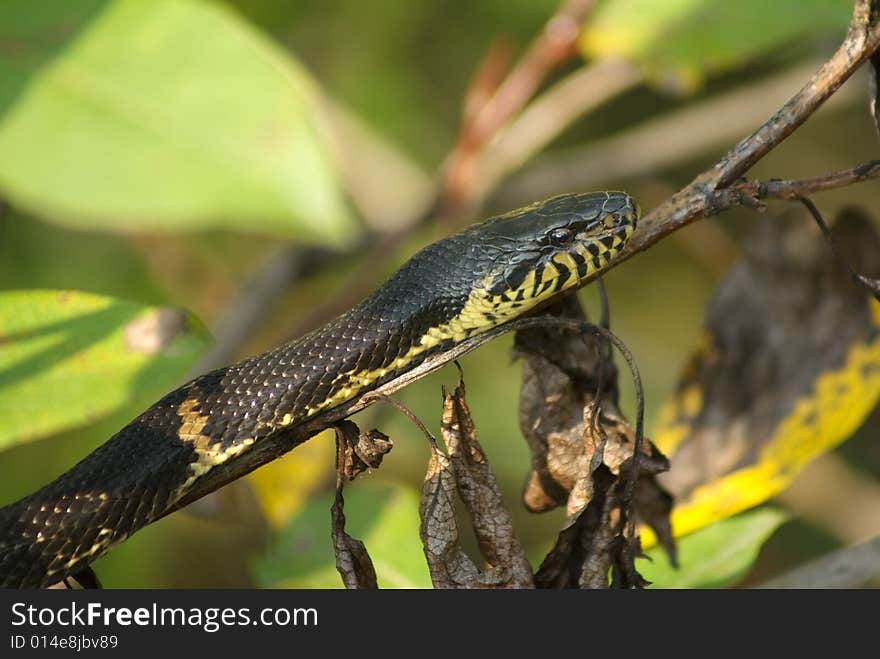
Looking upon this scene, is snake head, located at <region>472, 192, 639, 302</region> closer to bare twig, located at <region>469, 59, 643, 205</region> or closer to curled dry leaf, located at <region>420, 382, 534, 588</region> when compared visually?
curled dry leaf, located at <region>420, 382, 534, 588</region>

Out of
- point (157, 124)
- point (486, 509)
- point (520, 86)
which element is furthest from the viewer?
point (520, 86)

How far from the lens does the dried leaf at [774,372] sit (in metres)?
3.49

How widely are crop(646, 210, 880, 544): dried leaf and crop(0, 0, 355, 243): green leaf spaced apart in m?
1.45

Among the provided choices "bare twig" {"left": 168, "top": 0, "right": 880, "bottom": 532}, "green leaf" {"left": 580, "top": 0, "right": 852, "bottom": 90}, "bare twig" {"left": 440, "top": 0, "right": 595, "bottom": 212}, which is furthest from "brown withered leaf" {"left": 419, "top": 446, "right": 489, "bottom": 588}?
"bare twig" {"left": 440, "top": 0, "right": 595, "bottom": 212}

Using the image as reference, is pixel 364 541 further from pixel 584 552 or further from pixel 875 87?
pixel 875 87

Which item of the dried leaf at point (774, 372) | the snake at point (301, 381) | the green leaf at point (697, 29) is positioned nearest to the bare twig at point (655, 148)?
the green leaf at point (697, 29)

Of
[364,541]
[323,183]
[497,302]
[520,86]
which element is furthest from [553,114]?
[364,541]

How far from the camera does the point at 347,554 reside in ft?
8.54

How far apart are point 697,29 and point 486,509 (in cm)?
232

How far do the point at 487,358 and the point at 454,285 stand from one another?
11.4 feet

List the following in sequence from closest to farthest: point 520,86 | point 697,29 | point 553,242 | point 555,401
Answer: point 555,401, point 553,242, point 697,29, point 520,86

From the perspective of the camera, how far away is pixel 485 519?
8.84ft

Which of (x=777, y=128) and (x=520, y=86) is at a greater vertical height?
(x=520, y=86)

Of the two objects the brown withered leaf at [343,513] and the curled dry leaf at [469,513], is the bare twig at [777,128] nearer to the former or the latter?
the curled dry leaf at [469,513]
